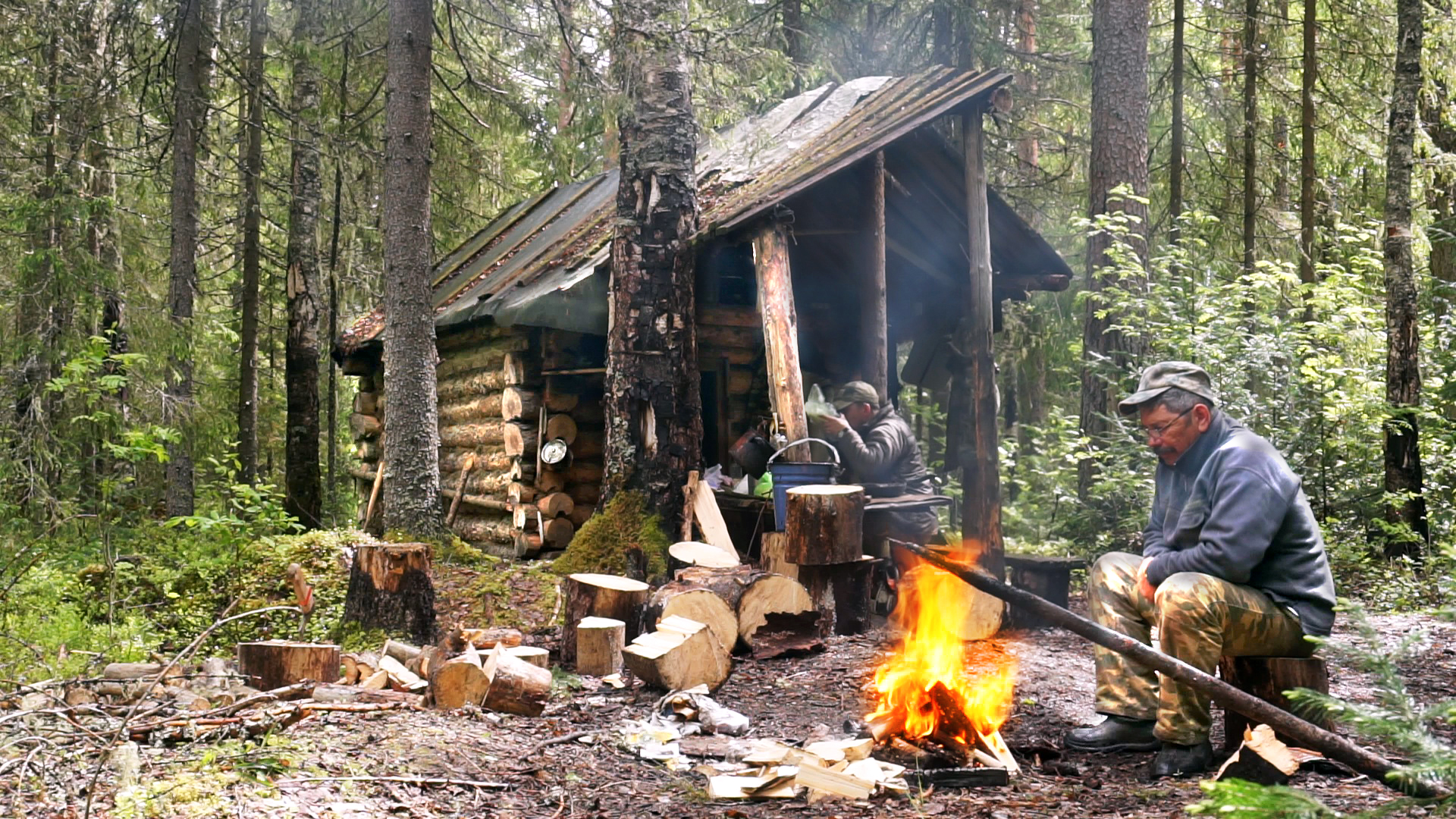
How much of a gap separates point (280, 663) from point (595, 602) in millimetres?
1898

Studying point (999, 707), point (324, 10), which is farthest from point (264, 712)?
point (324, 10)

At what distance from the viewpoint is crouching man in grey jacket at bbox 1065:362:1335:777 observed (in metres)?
4.31

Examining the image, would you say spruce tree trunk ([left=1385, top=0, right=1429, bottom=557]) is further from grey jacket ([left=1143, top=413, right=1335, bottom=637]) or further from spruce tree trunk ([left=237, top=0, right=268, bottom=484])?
spruce tree trunk ([left=237, top=0, right=268, bottom=484])

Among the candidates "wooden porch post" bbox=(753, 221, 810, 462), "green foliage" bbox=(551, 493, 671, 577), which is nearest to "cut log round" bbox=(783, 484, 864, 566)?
"wooden porch post" bbox=(753, 221, 810, 462)

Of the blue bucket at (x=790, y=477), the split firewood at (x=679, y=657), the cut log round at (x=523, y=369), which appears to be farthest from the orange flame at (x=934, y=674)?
the cut log round at (x=523, y=369)

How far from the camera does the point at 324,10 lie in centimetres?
1165

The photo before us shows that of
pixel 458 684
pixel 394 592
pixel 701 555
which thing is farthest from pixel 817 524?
pixel 394 592

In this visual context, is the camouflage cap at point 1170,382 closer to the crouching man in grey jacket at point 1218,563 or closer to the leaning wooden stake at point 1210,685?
the crouching man in grey jacket at point 1218,563

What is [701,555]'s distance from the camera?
7332mm

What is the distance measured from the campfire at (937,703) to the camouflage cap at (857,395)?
10.3 ft

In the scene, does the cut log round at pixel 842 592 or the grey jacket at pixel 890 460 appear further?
the grey jacket at pixel 890 460

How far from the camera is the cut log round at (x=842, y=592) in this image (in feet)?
22.9

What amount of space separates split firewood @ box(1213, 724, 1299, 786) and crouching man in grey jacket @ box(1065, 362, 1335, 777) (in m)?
0.31

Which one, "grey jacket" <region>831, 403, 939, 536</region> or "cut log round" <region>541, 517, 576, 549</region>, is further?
"cut log round" <region>541, 517, 576, 549</region>
